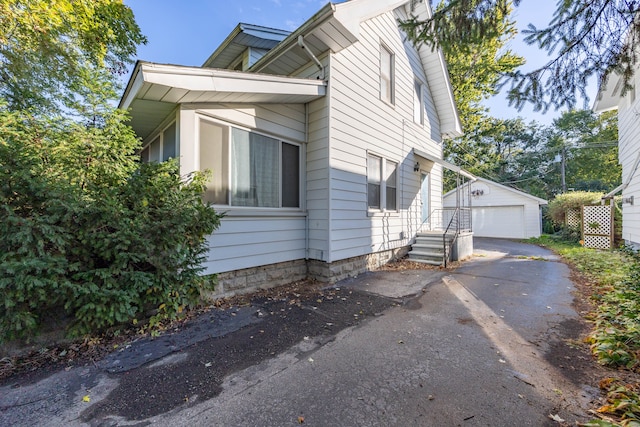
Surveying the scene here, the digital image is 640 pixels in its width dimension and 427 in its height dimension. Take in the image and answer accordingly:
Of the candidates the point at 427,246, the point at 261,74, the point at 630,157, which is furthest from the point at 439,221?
the point at 261,74

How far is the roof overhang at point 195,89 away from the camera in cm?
357

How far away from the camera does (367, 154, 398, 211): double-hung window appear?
22.9ft

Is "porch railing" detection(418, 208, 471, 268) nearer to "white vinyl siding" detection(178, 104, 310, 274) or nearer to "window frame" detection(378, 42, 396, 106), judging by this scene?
"window frame" detection(378, 42, 396, 106)

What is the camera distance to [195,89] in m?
3.84

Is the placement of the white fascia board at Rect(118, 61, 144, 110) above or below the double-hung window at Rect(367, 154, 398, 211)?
above

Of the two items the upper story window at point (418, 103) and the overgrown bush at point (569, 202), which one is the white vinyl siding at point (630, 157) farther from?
the upper story window at point (418, 103)

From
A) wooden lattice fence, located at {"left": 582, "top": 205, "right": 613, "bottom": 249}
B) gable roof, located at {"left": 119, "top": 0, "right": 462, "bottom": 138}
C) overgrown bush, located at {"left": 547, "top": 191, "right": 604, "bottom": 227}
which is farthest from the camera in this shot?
overgrown bush, located at {"left": 547, "top": 191, "right": 604, "bottom": 227}

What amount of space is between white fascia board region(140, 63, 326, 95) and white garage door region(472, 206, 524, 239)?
1766 centimetres

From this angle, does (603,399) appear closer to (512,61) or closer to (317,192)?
(317,192)

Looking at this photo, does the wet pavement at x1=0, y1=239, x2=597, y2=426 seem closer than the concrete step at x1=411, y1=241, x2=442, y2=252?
Yes

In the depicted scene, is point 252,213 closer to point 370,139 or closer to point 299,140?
point 299,140

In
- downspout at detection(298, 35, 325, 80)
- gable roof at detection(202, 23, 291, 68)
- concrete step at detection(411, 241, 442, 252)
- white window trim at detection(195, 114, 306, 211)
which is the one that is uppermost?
gable roof at detection(202, 23, 291, 68)

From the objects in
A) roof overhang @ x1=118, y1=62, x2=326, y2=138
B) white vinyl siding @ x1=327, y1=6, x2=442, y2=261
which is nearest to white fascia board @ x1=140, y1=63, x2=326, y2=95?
roof overhang @ x1=118, y1=62, x2=326, y2=138

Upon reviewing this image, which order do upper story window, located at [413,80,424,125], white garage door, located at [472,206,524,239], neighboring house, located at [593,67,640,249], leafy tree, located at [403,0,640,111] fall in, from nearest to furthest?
leafy tree, located at [403,0,640,111] → neighboring house, located at [593,67,640,249] → upper story window, located at [413,80,424,125] → white garage door, located at [472,206,524,239]
